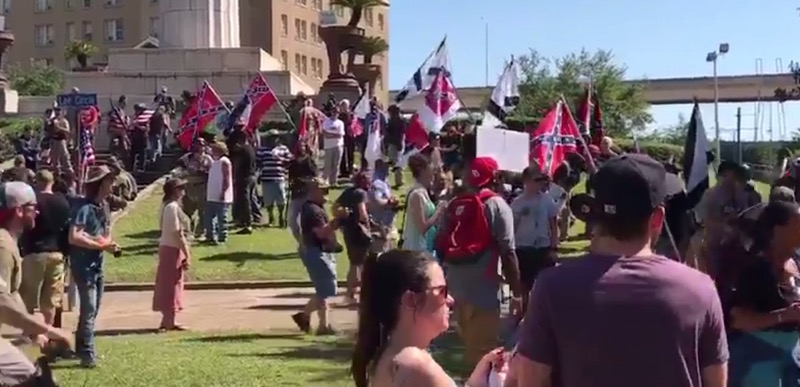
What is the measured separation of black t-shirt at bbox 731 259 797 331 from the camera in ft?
20.3

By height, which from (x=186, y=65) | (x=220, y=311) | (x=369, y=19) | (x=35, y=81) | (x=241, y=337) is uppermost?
(x=369, y=19)

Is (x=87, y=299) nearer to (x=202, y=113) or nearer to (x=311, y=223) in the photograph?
(x=311, y=223)

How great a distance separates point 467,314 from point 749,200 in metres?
4.12

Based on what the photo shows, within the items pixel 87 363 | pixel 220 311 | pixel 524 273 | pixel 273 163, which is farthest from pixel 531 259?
pixel 273 163

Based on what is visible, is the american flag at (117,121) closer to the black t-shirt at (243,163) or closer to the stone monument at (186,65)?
the stone monument at (186,65)

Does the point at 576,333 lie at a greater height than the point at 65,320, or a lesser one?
greater

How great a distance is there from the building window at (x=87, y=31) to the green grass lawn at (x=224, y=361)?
102682 mm

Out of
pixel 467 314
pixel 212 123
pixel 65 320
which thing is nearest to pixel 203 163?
pixel 212 123

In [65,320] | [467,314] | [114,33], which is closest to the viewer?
[467,314]

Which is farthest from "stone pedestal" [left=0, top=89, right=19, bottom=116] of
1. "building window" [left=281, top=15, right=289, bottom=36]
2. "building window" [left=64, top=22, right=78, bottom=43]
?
"building window" [left=64, top=22, right=78, bottom=43]

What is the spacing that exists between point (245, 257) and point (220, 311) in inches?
184

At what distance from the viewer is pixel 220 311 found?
16875 millimetres

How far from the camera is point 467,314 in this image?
9680 millimetres

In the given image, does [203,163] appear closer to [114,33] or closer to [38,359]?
[38,359]
